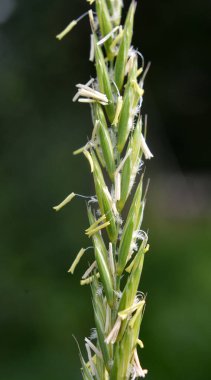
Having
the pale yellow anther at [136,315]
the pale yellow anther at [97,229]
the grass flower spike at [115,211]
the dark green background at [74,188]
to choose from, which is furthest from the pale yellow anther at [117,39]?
the dark green background at [74,188]

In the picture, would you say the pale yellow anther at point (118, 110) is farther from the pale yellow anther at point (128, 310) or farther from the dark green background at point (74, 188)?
the dark green background at point (74, 188)

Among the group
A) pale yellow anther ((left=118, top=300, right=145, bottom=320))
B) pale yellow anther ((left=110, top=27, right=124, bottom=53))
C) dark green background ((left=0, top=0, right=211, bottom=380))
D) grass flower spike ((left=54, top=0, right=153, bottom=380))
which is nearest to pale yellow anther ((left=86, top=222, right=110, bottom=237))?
grass flower spike ((left=54, top=0, right=153, bottom=380))

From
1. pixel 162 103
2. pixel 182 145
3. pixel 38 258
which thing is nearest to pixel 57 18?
pixel 162 103

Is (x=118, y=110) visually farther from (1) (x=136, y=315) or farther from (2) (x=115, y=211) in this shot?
(1) (x=136, y=315)

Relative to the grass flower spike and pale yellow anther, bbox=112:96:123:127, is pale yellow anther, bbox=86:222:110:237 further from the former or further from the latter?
pale yellow anther, bbox=112:96:123:127

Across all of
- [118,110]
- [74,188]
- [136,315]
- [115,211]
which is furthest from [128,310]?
[74,188]

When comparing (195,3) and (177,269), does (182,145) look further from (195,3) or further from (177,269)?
(177,269)
